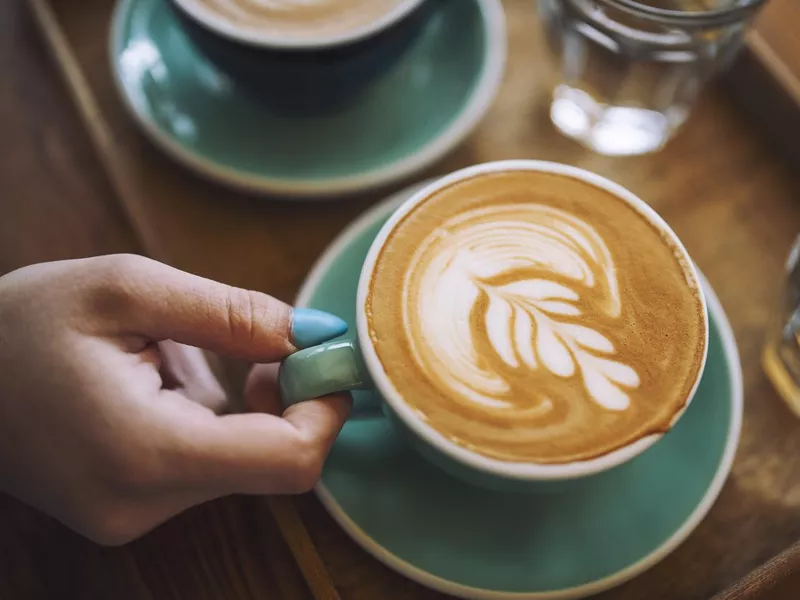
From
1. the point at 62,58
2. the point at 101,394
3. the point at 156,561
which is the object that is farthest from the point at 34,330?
the point at 62,58

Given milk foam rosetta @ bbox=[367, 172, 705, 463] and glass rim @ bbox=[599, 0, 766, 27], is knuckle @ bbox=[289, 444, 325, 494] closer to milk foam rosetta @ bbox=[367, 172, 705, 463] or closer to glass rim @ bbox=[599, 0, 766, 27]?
milk foam rosetta @ bbox=[367, 172, 705, 463]

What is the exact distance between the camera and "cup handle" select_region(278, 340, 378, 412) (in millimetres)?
574

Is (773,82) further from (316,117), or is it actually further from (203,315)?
(203,315)

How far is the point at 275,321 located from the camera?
60 centimetres

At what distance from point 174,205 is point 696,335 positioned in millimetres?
505

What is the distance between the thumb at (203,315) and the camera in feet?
1.85

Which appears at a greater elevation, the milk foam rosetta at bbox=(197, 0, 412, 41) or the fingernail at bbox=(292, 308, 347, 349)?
the milk foam rosetta at bbox=(197, 0, 412, 41)

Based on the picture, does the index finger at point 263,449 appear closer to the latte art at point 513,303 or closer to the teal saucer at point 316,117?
the latte art at point 513,303

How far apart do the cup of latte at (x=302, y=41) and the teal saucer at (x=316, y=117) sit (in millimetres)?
41

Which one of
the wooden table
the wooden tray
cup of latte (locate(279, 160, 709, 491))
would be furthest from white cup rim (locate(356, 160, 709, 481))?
the wooden tray

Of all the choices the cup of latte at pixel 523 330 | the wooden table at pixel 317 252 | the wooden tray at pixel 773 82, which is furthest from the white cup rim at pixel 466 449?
the wooden tray at pixel 773 82

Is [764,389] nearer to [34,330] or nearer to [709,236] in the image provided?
[709,236]

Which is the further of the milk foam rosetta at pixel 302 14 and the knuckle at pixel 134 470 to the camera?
the milk foam rosetta at pixel 302 14

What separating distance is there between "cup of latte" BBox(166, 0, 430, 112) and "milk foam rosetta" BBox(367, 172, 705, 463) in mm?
193
